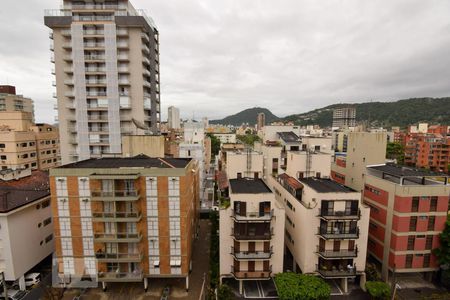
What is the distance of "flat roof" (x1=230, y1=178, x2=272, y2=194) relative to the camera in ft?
100

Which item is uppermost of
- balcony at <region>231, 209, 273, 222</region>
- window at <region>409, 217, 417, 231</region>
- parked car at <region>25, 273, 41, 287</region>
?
balcony at <region>231, 209, 273, 222</region>

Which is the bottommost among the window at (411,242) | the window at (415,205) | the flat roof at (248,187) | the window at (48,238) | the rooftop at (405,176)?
the window at (48,238)

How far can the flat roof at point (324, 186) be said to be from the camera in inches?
1208

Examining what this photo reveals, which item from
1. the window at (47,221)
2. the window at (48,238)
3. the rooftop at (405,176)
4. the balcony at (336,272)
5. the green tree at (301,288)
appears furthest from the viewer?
the window at (48,238)

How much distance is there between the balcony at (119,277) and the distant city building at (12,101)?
373 feet

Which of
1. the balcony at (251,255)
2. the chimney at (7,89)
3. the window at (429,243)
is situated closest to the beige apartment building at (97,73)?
the balcony at (251,255)

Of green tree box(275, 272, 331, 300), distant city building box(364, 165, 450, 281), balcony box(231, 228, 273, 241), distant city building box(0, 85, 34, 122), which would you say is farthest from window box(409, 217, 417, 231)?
distant city building box(0, 85, 34, 122)

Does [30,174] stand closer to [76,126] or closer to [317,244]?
[76,126]

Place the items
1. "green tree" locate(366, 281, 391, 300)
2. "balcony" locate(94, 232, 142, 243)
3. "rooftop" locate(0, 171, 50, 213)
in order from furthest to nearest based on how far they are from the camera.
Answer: "rooftop" locate(0, 171, 50, 213) → "balcony" locate(94, 232, 142, 243) → "green tree" locate(366, 281, 391, 300)

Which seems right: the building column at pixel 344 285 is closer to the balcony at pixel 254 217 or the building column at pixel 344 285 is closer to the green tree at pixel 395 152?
the balcony at pixel 254 217

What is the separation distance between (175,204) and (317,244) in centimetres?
1952

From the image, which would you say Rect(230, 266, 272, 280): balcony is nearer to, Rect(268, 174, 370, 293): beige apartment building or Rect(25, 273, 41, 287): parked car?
Rect(268, 174, 370, 293): beige apartment building

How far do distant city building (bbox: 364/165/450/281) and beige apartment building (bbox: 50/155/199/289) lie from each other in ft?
93.7

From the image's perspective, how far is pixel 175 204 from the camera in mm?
28000
